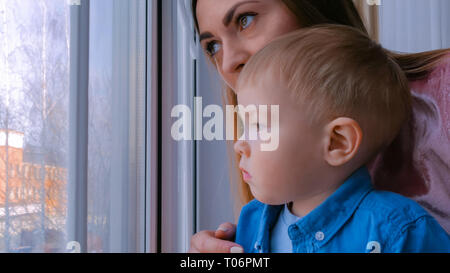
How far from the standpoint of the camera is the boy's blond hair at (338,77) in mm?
604

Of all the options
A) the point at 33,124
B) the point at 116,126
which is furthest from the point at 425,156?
the point at 33,124

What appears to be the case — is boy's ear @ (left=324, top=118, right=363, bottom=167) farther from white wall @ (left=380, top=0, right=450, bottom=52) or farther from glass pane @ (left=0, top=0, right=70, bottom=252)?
glass pane @ (left=0, top=0, right=70, bottom=252)

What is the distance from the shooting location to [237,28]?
742 millimetres

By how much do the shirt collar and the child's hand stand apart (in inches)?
5.1

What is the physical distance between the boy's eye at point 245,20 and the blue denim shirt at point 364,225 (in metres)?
0.34

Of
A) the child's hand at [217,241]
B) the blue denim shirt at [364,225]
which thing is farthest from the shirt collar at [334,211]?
the child's hand at [217,241]

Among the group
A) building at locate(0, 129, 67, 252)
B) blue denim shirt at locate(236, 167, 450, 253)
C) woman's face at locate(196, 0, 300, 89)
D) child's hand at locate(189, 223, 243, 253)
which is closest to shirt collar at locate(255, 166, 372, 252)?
blue denim shirt at locate(236, 167, 450, 253)

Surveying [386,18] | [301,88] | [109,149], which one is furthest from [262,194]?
[386,18]

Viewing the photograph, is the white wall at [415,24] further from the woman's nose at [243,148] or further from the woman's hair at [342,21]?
→ the woman's nose at [243,148]

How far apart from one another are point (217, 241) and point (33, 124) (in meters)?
0.41

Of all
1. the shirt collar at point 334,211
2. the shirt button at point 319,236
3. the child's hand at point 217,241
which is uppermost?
the shirt collar at point 334,211

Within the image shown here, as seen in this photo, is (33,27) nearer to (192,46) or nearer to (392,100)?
(192,46)

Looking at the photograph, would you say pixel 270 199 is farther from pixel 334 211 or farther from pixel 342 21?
pixel 342 21

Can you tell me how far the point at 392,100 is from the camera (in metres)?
0.63
